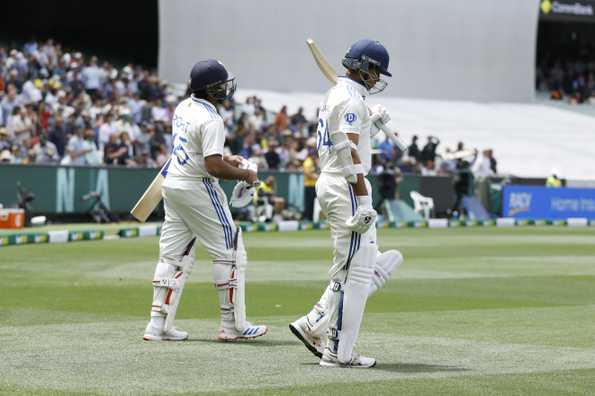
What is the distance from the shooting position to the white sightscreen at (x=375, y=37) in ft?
163

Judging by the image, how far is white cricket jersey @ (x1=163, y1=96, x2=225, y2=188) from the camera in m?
10.5

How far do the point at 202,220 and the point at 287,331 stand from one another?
1.39 meters

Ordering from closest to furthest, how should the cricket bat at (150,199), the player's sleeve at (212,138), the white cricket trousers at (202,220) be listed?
the player's sleeve at (212,138)
the white cricket trousers at (202,220)
the cricket bat at (150,199)

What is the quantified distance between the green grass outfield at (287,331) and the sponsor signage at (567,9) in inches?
1478

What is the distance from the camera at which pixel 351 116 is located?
9.28 meters

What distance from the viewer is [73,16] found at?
5162cm

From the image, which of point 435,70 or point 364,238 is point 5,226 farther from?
point 435,70

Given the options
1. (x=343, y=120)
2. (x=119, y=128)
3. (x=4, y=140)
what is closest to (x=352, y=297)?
(x=343, y=120)

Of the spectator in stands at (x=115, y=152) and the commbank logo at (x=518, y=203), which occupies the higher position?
the spectator in stands at (x=115, y=152)

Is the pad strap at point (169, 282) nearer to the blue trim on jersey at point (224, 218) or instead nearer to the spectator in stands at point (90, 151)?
the blue trim on jersey at point (224, 218)

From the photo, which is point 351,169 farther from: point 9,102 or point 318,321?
point 9,102

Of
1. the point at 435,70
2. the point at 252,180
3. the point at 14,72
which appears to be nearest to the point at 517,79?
the point at 435,70

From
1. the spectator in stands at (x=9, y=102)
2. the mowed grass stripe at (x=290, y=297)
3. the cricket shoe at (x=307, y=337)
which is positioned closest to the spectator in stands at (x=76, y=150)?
the spectator in stands at (x=9, y=102)

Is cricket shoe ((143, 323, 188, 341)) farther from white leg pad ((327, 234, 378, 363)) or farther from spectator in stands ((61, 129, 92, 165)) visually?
spectator in stands ((61, 129, 92, 165))
